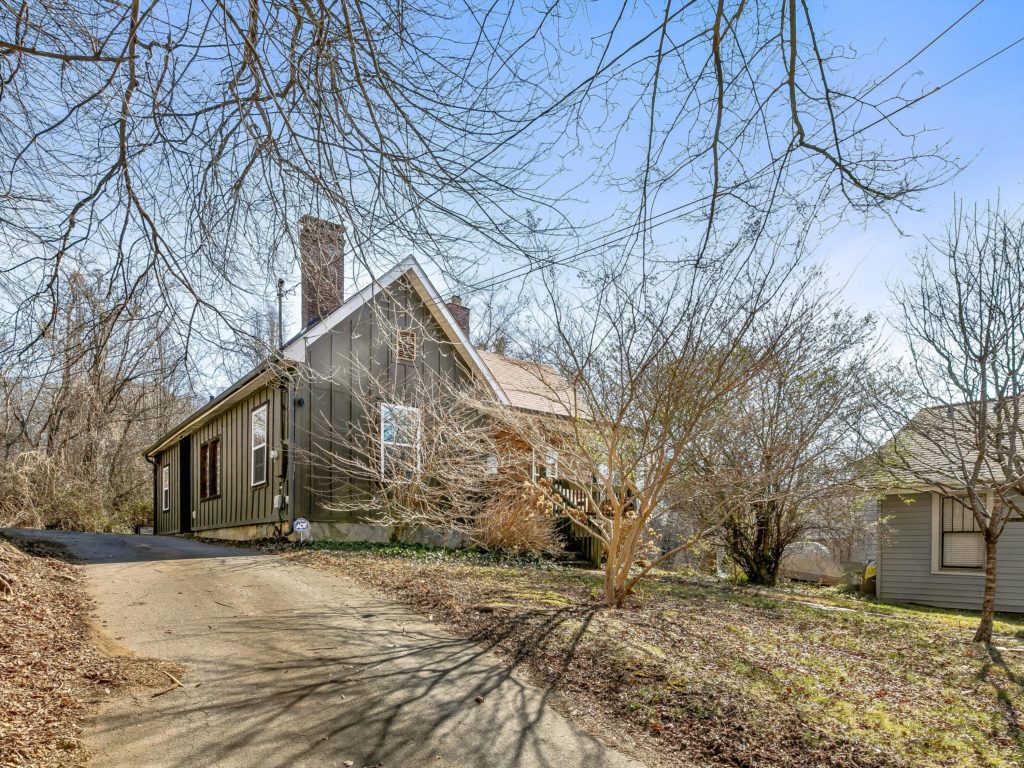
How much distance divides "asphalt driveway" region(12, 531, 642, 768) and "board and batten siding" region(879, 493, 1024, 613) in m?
11.0

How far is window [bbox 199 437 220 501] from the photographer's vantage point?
49.6ft

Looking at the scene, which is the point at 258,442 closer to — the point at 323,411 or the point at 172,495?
the point at 323,411

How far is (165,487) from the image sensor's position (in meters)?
18.8

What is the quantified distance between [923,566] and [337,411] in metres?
11.1

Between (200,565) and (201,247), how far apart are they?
17.2 ft

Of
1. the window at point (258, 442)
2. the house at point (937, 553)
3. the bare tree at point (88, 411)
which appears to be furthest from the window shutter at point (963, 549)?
the bare tree at point (88, 411)

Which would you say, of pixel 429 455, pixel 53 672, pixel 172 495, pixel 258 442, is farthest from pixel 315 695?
pixel 172 495

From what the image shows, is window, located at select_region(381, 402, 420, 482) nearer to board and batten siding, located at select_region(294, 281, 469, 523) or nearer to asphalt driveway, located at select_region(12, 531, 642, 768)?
board and batten siding, located at select_region(294, 281, 469, 523)

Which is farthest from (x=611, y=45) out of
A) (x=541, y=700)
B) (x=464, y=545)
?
(x=464, y=545)

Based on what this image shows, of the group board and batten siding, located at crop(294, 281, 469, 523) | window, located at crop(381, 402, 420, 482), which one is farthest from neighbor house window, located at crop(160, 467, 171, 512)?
window, located at crop(381, 402, 420, 482)

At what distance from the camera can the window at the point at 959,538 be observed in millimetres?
13164

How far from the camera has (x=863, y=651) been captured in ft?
20.8

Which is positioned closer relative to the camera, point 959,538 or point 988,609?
point 988,609

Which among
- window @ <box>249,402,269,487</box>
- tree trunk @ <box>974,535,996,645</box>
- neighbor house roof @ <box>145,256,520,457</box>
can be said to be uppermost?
neighbor house roof @ <box>145,256,520,457</box>
